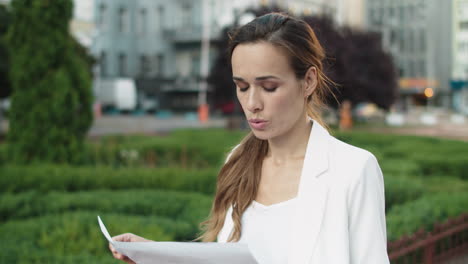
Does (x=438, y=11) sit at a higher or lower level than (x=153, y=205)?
higher

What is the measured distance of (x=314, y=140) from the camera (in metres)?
1.98

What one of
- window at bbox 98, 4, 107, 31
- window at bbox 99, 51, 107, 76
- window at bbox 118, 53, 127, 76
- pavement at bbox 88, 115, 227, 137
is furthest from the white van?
pavement at bbox 88, 115, 227, 137

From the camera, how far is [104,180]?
8.50 meters

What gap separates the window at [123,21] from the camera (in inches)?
1839

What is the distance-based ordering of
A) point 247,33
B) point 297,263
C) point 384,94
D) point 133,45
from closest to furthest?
point 297,263
point 247,33
point 384,94
point 133,45

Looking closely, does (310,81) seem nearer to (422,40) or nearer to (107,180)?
(107,180)

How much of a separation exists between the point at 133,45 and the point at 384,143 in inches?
1346

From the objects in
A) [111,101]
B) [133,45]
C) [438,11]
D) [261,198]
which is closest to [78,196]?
[261,198]

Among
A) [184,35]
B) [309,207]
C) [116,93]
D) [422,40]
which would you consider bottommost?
[116,93]

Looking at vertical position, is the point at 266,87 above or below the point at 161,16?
below

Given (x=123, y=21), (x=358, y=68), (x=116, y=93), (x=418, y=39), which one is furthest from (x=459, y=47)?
(x=358, y=68)

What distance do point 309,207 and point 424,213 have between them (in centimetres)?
455

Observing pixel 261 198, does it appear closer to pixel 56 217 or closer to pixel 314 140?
pixel 314 140

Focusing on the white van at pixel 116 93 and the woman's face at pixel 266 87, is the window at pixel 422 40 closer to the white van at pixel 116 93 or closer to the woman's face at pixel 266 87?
the white van at pixel 116 93
